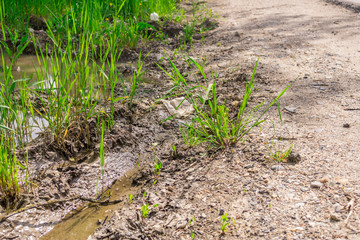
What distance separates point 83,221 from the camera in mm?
1527

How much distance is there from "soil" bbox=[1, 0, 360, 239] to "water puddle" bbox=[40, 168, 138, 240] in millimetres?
35

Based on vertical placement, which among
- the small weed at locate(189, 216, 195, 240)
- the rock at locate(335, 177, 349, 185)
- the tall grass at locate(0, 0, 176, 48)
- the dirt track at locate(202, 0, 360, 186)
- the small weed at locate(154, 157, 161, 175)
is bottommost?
the small weed at locate(154, 157, 161, 175)

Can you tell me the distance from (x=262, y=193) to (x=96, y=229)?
79cm

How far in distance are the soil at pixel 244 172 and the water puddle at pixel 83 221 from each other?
0.03 m

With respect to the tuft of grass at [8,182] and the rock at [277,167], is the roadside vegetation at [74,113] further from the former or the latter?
the rock at [277,167]

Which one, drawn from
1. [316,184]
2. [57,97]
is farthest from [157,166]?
[316,184]

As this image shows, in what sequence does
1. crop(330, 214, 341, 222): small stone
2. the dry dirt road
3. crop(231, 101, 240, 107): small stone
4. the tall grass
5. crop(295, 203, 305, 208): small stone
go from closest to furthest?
crop(330, 214, 341, 222): small stone
crop(295, 203, 305, 208): small stone
the dry dirt road
crop(231, 101, 240, 107): small stone
the tall grass

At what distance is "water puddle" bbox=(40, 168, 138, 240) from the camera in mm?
1450

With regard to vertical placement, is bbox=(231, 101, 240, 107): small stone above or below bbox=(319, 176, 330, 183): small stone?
above

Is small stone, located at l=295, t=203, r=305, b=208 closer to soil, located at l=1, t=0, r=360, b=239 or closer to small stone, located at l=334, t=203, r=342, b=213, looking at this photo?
soil, located at l=1, t=0, r=360, b=239

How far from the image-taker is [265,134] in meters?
1.94

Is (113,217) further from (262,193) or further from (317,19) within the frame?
(317,19)

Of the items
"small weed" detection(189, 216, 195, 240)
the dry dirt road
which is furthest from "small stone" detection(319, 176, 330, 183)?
"small weed" detection(189, 216, 195, 240)

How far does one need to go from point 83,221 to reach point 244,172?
84cm
